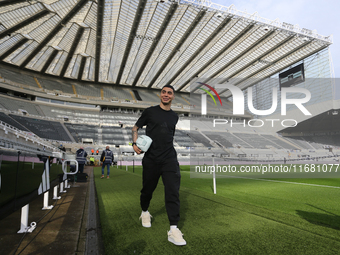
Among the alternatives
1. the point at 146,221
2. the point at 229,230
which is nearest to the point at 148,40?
the point at 146,221

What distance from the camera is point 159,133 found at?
288 centimetres

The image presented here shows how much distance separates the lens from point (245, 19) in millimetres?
28891

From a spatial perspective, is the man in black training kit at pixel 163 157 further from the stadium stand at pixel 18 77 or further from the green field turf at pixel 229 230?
the stadium stand at pixel 18 77

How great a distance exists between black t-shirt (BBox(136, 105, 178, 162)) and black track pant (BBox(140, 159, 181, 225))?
9 centimetres

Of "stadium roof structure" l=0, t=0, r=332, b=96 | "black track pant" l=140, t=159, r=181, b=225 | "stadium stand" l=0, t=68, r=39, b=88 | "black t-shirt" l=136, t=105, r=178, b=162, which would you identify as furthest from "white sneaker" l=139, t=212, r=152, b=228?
"stadium stand" l=0, t=68, r=39, b=88

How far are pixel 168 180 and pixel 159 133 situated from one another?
0.61 m

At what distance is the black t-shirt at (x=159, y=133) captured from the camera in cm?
285

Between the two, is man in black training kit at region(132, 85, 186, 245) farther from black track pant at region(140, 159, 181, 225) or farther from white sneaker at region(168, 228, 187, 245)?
white sneaker at region(168, 228, 187, 245)

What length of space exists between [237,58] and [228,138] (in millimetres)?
16513

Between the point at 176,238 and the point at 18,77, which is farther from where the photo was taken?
the point at 18,77

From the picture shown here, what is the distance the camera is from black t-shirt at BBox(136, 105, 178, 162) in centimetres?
285

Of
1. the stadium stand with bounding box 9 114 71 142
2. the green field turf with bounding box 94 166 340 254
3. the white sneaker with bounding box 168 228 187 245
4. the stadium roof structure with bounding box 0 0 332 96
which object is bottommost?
the green field turf with bounding box 94 166 340 254

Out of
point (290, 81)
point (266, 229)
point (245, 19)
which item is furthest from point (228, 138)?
point (266, 229)

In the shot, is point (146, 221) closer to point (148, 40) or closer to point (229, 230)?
point (229, 230)
